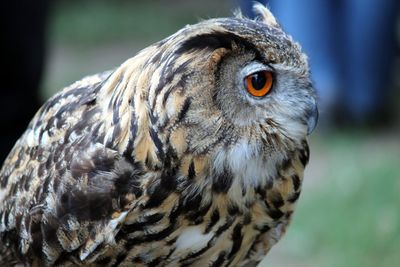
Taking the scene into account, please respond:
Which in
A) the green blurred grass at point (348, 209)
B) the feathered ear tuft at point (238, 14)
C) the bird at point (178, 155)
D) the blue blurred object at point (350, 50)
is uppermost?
the feathered ear tuft at point (238, 14)

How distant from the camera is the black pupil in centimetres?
225

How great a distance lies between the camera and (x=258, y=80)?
7.41ft

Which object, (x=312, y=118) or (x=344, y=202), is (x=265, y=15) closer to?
(x=312, y=118)

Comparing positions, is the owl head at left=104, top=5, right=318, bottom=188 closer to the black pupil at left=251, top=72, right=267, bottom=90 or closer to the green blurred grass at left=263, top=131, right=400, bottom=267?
the black pupil at left=251, top=72, right=267, bottom=90

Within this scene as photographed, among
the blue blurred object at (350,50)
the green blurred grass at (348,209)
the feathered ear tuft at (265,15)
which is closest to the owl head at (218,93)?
the feathered ear tuft at (265,15)

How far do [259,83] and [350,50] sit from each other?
14.8 feet

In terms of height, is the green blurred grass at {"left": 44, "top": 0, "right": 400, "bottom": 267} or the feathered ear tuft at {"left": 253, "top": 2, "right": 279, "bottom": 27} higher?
the feathered ear tuft at {"left": 253, "top": 2, "right": 279, "bottom": 27}

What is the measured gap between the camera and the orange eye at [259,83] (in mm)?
2248

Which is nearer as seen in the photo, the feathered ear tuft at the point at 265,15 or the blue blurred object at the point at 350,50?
the feathered ear tuft at the point at 265,15

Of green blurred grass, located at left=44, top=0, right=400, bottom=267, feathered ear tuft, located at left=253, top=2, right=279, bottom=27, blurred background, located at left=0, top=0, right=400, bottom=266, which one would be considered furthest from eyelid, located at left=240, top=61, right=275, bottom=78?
green blurred grass, located at left=44, top=0, right=400, bottom=267

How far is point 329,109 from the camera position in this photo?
21.5 feet

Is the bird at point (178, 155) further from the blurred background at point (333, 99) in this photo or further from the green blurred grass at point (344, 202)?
the green blurred grass at point (344, 202)

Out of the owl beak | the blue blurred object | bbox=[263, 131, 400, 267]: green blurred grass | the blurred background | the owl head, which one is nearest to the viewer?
the owl head

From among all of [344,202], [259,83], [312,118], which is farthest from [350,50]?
[259,83]
